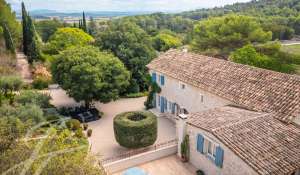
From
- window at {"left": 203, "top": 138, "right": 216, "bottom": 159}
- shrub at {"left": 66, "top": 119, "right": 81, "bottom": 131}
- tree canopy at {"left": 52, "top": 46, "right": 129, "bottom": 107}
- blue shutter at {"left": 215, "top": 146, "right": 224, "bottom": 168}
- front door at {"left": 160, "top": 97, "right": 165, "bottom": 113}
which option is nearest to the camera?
blue shutter at {"left": 215, "top": 146, "right": 224, "bottom": 168}

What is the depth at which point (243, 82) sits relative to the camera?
2138 cm

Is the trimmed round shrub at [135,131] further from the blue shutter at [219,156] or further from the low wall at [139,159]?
the blue shutter at [219,156]

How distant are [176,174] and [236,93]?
7984 millimetres

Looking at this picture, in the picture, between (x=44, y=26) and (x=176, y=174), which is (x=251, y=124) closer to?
(x=176, y=174)

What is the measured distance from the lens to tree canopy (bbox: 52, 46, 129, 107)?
27.2 metres

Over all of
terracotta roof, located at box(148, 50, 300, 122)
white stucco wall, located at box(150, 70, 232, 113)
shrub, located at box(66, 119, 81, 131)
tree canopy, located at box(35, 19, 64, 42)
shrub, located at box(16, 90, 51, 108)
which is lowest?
shrub, located at box(66, 119, 81, 131)

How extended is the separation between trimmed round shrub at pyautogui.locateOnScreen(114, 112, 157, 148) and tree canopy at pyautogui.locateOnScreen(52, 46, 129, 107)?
7087 mm

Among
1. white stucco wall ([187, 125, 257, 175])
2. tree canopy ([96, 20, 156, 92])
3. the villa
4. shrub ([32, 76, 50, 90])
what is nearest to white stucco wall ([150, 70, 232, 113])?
the villa

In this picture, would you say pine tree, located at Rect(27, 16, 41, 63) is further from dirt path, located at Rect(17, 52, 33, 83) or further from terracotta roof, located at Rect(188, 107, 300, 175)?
terracotta roof, located at Rect(188, 107, 300, 175)

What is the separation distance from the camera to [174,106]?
27.6 meters

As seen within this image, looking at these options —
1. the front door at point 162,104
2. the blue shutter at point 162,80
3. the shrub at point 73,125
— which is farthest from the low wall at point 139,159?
the blue shutter at point 162,80

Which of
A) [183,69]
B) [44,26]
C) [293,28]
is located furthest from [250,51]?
[44,26]

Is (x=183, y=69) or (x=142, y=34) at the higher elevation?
(x=142, y=34)

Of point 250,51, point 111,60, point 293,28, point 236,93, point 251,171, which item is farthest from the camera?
point 293,28
